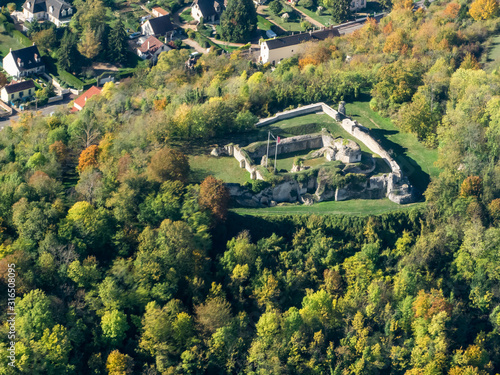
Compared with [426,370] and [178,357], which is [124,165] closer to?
[178,357]

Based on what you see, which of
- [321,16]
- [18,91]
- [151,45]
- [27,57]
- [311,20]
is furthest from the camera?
[321,16]

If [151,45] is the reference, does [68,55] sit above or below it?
above

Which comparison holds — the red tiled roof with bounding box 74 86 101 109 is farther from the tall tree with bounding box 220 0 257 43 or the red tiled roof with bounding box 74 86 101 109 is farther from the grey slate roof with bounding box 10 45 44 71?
the tall tree with bounding box 220 0 257 43

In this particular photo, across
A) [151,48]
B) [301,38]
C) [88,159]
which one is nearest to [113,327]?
[88,159]

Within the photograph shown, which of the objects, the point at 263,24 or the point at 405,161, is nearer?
the point at 405,161

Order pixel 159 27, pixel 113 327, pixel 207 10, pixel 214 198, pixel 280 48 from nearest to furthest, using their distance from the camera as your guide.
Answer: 1. pixel 113 327
2. pixel 214 198
3. pixel 280 48
4. pixel 159 27
5. pixel 207 10

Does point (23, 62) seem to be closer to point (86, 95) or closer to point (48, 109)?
point (48, 109)
